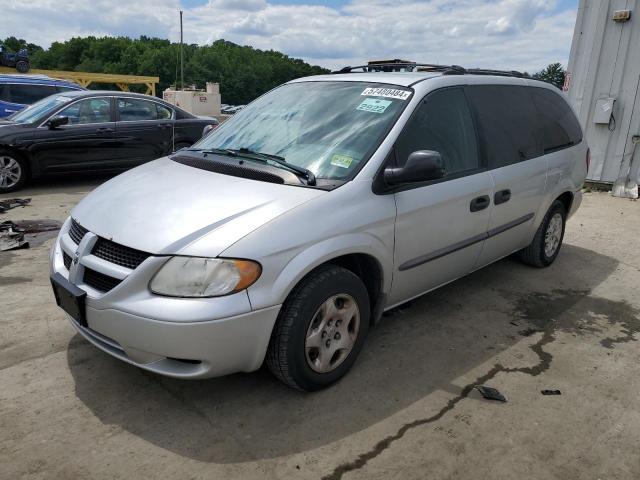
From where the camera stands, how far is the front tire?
261 centimetres

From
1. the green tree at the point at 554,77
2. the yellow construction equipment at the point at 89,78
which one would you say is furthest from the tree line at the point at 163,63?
the green tree at the point at 554,77

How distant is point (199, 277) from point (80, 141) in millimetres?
6622

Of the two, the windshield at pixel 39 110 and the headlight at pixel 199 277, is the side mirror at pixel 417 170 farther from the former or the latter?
the windshield at pixel 39 110

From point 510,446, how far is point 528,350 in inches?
43.8

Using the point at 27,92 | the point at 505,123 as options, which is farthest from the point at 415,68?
the point at 27,92

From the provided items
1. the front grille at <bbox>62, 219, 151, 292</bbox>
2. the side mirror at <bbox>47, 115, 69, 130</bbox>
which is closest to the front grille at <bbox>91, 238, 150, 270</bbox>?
the front grille at <bbox>62, 219, 151, 292</bbox>

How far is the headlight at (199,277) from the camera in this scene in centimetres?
239

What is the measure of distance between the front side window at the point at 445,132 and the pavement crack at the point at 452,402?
1.31 metres

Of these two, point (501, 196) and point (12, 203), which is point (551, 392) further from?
point (12, 203)

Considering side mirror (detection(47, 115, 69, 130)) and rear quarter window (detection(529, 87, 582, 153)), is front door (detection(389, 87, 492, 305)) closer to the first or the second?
rear quarter window (detection(529, 87, 582, 153))

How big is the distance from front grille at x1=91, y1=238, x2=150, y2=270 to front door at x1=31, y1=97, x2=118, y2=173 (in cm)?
602

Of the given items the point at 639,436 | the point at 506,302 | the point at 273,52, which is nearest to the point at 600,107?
the point at 506,302

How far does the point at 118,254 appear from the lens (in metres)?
2.55

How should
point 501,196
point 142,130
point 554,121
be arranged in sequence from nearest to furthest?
point 501,196 < point 554,121 < point 142,130
